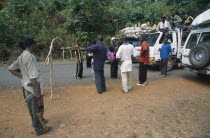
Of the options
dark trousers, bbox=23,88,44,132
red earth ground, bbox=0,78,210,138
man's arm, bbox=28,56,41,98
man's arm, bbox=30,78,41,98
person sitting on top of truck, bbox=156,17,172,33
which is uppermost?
person sitting on top of truck, bbox=156,17,172,33

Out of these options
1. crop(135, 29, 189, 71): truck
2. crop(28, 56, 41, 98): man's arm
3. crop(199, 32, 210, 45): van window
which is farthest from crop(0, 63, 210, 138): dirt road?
crop(135, 29, 189, 71): truck

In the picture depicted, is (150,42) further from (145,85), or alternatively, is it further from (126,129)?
(126,129)

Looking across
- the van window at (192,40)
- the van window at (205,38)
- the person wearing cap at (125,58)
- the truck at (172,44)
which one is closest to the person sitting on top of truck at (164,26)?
the truck at (172,44)

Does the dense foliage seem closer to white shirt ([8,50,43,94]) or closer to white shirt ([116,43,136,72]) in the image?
white shirt ([116,43,136,72])

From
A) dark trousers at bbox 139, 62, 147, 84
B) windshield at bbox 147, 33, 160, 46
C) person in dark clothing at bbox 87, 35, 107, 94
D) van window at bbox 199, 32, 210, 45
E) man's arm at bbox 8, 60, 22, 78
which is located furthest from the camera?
windshield at bbox 147, 33, 160, 46

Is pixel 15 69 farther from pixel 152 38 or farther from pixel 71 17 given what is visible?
pixel 71 17

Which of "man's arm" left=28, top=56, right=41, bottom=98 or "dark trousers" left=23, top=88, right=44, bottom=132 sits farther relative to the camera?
"dark trousers" left=23, top=88, right=44, bottom=132

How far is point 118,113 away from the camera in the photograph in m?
4.13

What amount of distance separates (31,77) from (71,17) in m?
14.5

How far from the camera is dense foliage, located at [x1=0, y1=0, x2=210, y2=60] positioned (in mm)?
12914

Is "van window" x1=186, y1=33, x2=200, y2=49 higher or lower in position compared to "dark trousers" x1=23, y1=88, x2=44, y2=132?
higher

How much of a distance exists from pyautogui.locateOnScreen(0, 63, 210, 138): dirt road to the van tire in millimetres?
864

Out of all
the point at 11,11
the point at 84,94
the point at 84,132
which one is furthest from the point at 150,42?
the point at 11,11

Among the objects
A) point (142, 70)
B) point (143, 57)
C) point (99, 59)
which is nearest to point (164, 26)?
point (143, 57)
